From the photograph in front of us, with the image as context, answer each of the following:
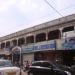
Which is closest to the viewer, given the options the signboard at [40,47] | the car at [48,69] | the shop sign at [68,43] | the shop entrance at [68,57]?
the car at [48,69]

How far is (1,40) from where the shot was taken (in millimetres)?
55312

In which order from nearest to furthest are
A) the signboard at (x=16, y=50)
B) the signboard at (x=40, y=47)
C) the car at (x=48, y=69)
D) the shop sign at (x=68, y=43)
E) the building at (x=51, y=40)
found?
the car at (x=48, y=69), the shop sign at (x=68, y=43), the building at (x=51, y=40), the signboard at (x=40, y=47), the signboard at (x=16, y=50)

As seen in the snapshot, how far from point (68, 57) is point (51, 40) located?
10.1 feet

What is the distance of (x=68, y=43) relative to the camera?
3022 cm

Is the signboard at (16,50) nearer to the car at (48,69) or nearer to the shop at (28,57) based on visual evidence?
the shop at (28,57)

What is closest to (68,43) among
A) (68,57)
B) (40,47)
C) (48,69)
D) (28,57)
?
(68,57)

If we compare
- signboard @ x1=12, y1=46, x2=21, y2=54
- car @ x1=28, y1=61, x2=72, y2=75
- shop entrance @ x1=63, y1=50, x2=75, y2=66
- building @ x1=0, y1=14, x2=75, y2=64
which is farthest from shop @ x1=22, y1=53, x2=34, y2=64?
car @ x1=28, y1=61, x2=72, y2=75

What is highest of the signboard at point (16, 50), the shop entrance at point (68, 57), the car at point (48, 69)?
the signboard at point (16, 50)

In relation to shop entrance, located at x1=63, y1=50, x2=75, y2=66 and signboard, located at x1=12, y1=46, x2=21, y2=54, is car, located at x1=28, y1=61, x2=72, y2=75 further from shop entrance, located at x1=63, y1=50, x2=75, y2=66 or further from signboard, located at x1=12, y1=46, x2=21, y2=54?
signboard, located at x1=12, y1=46, x2=21, y2=54

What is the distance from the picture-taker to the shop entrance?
3189 cm

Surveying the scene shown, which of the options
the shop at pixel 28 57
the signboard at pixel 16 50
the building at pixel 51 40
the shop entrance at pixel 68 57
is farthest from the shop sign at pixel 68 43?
the signboard at pixel 16 50

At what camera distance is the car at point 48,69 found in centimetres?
2027

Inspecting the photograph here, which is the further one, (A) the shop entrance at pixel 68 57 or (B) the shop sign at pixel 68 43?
(A) the shop entrance at pixel 68 57

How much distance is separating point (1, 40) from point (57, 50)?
81.1ft
